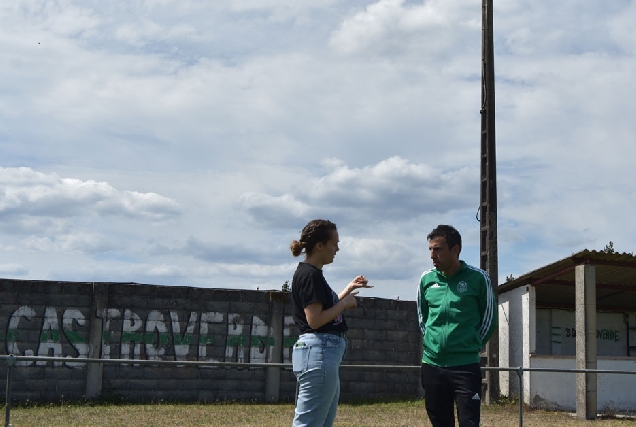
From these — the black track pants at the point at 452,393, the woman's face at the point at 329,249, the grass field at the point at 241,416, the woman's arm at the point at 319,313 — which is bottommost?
the grass field at the point at 241,416

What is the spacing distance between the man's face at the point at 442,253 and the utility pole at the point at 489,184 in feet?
35.5

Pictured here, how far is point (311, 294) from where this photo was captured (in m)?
5.02

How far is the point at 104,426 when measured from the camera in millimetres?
10328

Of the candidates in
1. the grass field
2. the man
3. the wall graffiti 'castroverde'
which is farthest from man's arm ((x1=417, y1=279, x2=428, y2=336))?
the wall graffiti 'castroverde'

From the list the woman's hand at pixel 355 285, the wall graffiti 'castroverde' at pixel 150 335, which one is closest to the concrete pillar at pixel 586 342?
the wall graffiti 'castroverde' at pixel 150 335

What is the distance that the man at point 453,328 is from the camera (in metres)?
5.92

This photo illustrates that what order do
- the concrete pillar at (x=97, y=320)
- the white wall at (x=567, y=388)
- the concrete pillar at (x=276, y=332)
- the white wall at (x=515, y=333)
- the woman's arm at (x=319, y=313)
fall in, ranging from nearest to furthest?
1. the woman's arm at (x=319, y=313)
2. the concrete pillar at (x=97, y=320)
3. the concrete pillar at (x=276, y=332)
4. the white wall at (x=567, y=388)
5. the white wall at (x=515, y=333)

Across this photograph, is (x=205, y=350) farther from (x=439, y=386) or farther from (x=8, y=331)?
(x=439, y=386)

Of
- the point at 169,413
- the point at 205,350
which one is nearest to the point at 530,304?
the point at 205,350

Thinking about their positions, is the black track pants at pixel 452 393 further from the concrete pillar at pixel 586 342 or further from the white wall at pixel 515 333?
the white wall at pixel 515 333

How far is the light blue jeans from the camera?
4.96 meters

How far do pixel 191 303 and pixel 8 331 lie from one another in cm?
338

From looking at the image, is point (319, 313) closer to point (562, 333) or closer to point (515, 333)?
point (515, 333)

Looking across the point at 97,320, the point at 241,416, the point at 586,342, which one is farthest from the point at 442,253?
the point at 586,342
